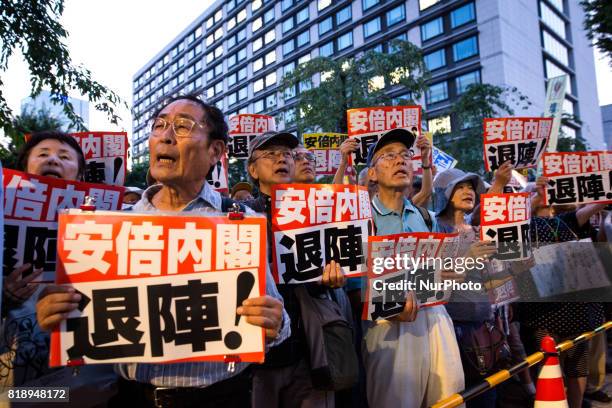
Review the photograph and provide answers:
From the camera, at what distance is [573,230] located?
3920 mm

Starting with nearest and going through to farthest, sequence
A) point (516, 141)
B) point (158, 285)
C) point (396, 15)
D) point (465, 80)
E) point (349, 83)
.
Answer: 1. point (158, 285)
2. point (516, 141)
3. point (349, 83)
4. point (465, 80)
5. point (396, 15)

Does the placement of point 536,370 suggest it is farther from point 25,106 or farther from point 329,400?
point 25,106

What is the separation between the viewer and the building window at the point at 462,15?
1183 inches

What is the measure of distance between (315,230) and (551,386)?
1.94 meters

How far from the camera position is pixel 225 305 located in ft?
4.75

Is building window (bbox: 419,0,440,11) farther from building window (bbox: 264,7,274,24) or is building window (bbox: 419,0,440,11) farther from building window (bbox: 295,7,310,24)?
building window (bbox: 264,7,274,24)

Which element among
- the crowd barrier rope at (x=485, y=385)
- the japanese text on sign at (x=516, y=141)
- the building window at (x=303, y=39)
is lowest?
the crowd barrier rope at (x=485, y=385)

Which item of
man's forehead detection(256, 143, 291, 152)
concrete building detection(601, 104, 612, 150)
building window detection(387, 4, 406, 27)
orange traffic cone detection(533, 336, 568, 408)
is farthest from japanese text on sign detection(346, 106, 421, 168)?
concrete building detection(601, 104, 612, 150)

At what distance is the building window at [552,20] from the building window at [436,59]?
401 inches

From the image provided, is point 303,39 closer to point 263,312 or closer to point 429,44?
point 429,44

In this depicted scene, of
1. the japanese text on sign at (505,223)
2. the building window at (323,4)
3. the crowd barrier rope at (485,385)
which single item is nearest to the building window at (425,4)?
the building window at (323,4)

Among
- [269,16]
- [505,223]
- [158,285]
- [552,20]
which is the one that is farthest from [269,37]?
[158,285]

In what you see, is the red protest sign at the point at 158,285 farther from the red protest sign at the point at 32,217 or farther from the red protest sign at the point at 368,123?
the red protest sign at the point at 368,123

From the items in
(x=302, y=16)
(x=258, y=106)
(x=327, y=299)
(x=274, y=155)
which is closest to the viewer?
(x=327, y=299)
